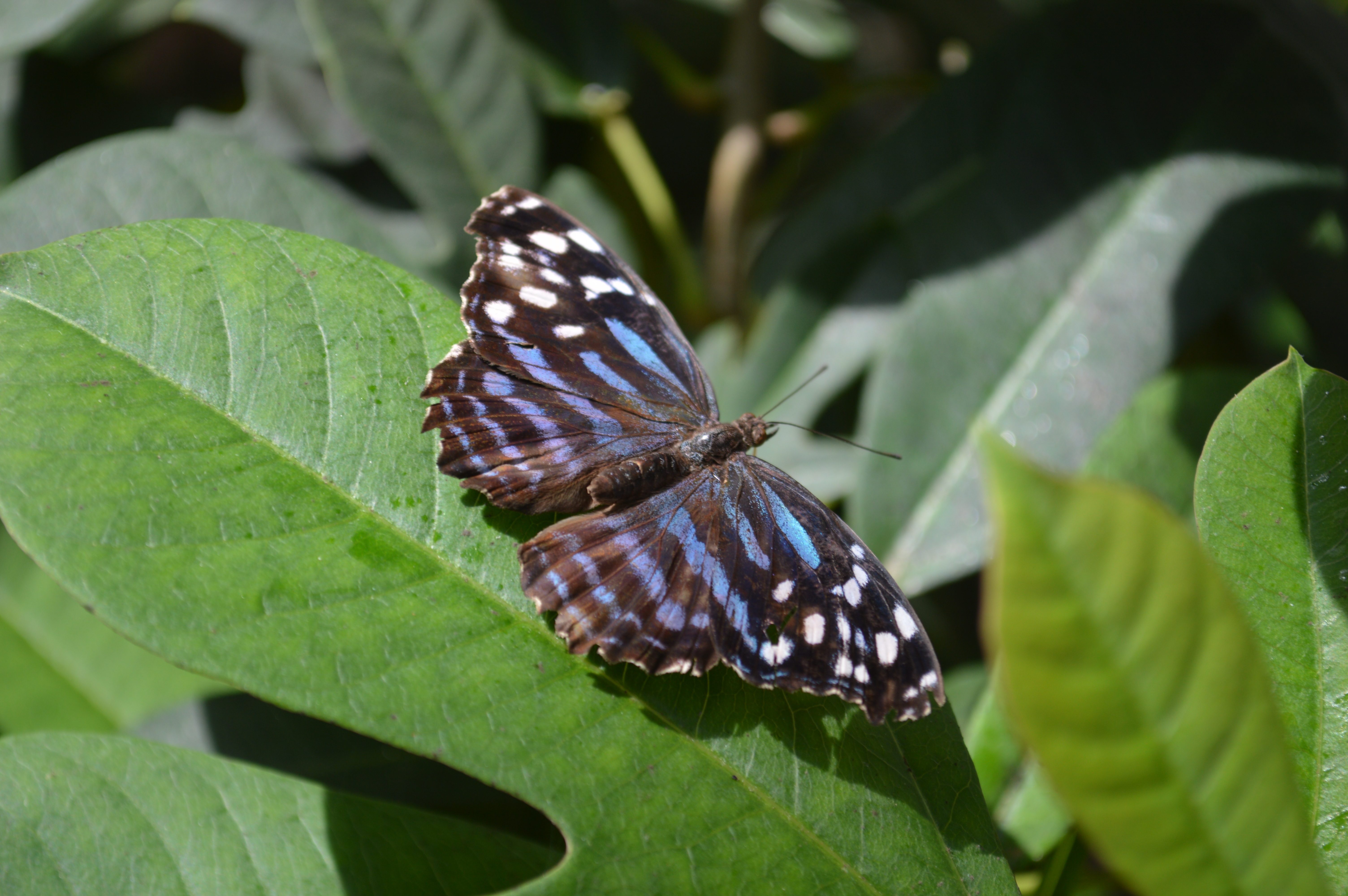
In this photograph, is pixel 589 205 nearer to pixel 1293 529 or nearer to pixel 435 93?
pixel 435 93

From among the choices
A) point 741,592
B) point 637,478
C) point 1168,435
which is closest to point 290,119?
point 637,478

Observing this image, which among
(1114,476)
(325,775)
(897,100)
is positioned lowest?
(325,775)

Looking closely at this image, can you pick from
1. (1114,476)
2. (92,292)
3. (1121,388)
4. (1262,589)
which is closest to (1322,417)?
(1262,589)

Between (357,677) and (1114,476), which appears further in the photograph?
(1114,476)

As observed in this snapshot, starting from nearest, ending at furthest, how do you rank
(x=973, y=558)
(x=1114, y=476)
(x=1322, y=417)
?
(x=1322, y=417) < (x=1114, y=476) < (x=973, y=558)

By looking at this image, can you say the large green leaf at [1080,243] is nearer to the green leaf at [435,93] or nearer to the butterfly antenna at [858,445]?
the butterfly antenna at [858,445]

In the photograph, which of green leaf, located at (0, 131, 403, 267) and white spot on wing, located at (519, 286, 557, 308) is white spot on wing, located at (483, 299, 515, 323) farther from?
green leaf, located at (0, 131, 403, 267)

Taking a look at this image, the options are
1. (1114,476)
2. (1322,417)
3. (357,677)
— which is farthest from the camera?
(1114,476)

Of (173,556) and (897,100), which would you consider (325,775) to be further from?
(897,100)
